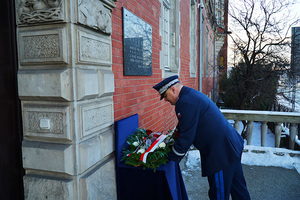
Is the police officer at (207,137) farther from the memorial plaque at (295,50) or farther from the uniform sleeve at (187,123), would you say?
the memorial plaque at (295,50)

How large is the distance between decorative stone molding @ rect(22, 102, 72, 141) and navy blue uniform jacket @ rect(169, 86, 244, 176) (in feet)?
3.82

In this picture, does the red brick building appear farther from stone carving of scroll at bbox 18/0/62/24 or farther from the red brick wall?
stone carving of scroll at bbox 18/0/62/24

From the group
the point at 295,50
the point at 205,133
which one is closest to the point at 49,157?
the point at 205,133

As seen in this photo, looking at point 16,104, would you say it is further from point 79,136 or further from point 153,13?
point 153,13

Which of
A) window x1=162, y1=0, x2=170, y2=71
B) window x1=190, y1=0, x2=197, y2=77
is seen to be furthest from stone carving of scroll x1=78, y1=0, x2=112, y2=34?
window x1=190, y1=0, x2=197, y2=77

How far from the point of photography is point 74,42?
7.29 feet

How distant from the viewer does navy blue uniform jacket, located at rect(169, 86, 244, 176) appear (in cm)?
265

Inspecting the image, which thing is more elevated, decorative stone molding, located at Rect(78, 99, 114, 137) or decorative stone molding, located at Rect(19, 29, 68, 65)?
decorative stone molding, located at Rect(19, 29, 68, 65)

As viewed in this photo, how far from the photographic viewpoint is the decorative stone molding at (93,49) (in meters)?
2.29

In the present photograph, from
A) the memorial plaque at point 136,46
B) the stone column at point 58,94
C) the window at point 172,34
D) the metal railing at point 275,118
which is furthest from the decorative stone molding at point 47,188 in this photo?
the metal railing at point 275,118

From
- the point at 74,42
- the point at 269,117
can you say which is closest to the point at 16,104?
the point at 74,42

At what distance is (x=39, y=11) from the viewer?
7.20 ft

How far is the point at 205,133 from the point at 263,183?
2.35m

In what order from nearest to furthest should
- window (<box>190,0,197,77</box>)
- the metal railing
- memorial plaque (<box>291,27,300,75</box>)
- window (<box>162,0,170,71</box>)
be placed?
the metal railing < window (<box>162,0,170,71</box>) < window (<box>190,0,197,77</box>) < memorial plaque (<box>291,27,300,75</box>)
